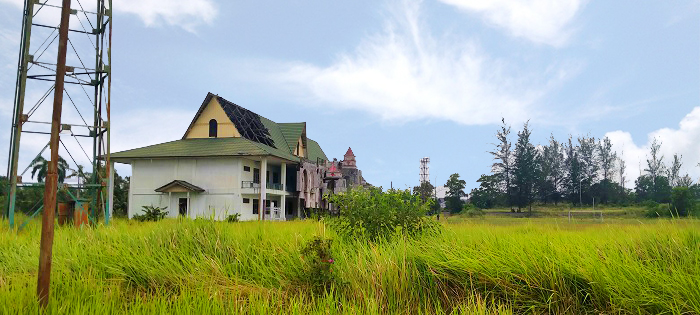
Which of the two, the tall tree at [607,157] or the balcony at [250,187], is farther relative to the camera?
the tall tree at [607,157]

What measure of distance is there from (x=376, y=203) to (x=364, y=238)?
1.41 meters

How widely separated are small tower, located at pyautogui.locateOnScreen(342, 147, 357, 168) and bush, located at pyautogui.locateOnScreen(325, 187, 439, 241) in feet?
115

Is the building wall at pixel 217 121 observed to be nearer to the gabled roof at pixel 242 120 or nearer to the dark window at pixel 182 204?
the gabled roof at pixel 242 120

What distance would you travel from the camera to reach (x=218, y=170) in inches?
1379

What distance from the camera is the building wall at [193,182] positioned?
34688 millimetres

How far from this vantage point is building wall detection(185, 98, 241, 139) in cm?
3772

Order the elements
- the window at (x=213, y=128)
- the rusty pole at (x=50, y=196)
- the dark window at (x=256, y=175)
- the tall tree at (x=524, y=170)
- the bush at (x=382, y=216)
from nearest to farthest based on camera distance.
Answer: the rusty pole at (x=50, y=196), the bush at (x=382, y=216), the dark window at (x=256, y=175), the window at (x=213, y=128), the tall tree at (x=524, y=170)

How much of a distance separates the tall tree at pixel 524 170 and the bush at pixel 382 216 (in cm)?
5623

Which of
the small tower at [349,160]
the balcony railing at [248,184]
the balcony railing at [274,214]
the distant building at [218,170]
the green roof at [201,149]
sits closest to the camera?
the green roof at [201,149]

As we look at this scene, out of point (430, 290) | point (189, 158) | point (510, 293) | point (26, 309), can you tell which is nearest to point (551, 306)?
point (510, 293)

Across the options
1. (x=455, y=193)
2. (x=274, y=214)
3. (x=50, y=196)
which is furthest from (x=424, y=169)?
(x=50, y=196)

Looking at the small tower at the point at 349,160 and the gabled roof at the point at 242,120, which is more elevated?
the gabled roof at the point at 242,120

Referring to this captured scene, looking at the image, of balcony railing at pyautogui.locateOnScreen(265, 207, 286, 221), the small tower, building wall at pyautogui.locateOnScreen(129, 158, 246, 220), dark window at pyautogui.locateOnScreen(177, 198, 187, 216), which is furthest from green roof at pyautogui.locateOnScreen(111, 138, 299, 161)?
the small tower

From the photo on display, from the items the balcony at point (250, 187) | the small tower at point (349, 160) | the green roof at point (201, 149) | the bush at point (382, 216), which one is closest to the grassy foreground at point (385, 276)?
the bush at point (382, 216)
